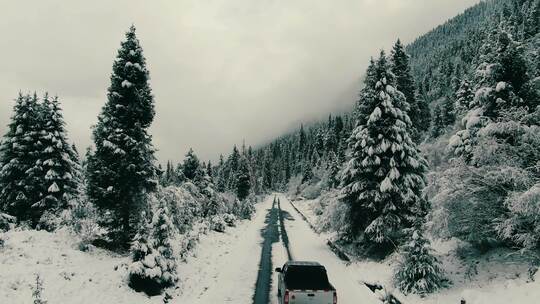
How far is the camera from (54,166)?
29391 mm

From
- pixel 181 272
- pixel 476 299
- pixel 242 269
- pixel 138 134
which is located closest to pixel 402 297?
pixel 476 299

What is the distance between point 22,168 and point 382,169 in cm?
2415

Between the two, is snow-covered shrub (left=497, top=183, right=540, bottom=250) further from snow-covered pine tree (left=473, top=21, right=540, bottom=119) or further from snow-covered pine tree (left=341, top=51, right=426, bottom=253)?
snow-covered pine tree (left=341, top=51, right=426, bottom=253)

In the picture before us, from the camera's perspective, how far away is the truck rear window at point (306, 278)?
14.0 meters

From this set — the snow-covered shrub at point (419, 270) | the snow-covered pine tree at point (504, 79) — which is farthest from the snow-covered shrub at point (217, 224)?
the snow-covered pine tree at point (504, 79)

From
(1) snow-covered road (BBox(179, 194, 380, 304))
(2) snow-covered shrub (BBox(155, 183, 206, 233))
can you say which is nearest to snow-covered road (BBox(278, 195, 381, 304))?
(1) snow-covered road (BBox(179, 194, 380, 304))

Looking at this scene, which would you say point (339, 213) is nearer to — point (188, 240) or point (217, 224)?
point (188, 240)

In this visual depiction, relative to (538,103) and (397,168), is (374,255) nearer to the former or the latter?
(397,168)

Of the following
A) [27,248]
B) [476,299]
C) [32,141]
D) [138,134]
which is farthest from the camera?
[32,141]

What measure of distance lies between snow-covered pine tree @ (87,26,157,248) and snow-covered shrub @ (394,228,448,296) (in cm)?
1370

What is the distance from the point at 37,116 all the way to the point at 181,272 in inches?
711

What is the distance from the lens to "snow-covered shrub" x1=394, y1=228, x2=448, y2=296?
53.5ft

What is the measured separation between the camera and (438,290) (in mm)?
16297

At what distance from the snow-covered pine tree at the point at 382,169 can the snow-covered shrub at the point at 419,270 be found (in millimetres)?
4264
